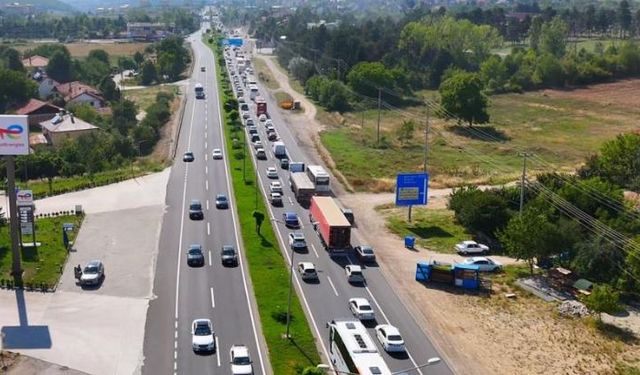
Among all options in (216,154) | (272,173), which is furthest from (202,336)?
(216,154)

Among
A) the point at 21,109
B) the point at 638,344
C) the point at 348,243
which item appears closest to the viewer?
the point at 638,344

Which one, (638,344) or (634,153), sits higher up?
(634,153)

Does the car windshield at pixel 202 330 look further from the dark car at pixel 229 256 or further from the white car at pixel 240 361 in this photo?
the dark car at pixel 229 256

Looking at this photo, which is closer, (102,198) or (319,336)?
(319,336)

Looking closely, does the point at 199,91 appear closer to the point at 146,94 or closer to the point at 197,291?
the point at 146,94

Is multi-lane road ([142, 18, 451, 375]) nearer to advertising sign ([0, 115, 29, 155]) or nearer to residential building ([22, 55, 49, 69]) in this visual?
advertising sign ([0, 115, 29, 155])

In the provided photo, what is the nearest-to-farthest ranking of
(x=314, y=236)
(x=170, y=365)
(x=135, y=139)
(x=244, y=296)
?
(x=170, y=365), (x=244, y=296), (x=314, y=236), (x=135, y=139)

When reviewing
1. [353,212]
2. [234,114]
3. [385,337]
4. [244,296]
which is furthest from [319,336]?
[234,114]

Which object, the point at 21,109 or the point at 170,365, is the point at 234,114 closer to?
the point at 21,109

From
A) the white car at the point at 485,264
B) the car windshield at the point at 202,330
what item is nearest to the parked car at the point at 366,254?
the white car at the point at 485,264
